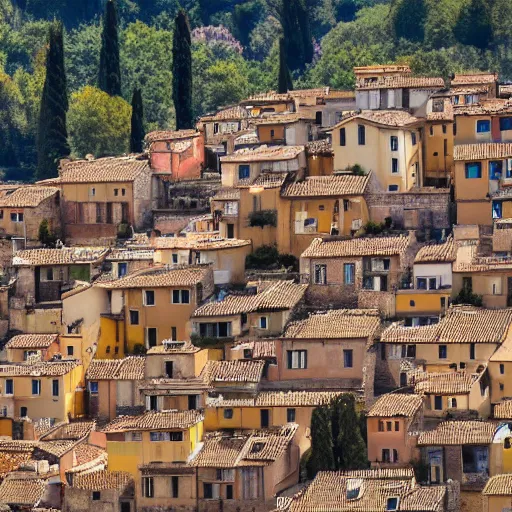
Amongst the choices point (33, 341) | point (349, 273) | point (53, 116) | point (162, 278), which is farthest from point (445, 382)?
point (53, 116)

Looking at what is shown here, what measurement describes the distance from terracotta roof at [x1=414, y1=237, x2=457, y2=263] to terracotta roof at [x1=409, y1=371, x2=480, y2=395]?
4.18 metres

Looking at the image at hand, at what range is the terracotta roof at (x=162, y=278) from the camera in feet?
252

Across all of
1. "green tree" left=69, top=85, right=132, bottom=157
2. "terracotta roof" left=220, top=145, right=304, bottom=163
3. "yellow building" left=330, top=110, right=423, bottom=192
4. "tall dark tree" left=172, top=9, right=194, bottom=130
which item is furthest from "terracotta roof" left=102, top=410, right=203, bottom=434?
"green tree" left=69, top=85, right=132, bottom=157

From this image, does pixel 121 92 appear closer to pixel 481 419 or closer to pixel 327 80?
pixel 327 80

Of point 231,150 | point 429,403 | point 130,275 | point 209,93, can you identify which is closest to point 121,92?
point 209,93

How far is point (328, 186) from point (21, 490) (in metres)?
14.5

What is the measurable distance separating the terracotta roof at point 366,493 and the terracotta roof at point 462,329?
6074 mm

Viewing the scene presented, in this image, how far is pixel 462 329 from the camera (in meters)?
73.1

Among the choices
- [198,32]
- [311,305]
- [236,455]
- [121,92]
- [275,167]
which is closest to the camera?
[236,455]

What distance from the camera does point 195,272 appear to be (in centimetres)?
7738

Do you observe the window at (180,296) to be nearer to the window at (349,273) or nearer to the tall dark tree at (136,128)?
the window at (349,273)

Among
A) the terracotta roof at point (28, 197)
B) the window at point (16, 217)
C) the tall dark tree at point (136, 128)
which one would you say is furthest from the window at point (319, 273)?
the tall dark tree at point (136, 128)

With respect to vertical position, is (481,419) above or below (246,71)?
below

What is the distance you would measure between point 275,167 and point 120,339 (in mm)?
7543
